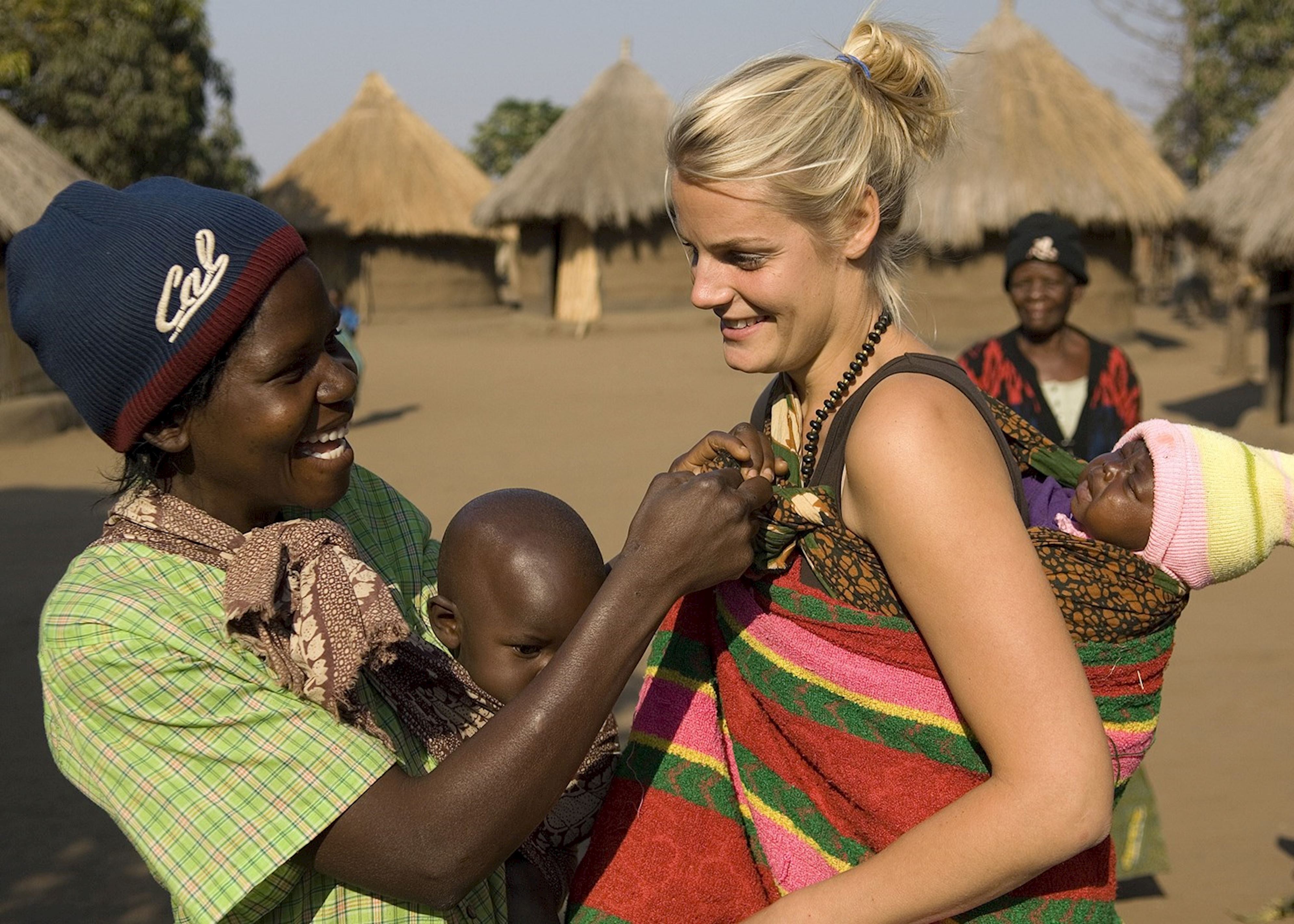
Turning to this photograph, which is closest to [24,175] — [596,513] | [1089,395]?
[596,513]

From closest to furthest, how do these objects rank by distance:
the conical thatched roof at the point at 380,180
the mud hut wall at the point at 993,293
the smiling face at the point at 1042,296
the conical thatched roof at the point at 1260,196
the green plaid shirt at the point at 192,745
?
1. the green plaid shirt at the point at 192,745
2. the smiling face at the point at 1042,296
3. the conical thatched roof at the point at 1260,196
4. the mud hut wall at the point at 993,293
5. the conical thatched roof at the point at 380,180

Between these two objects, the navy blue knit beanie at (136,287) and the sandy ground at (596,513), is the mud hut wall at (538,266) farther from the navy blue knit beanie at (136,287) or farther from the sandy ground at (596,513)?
the navy blue knit beanie at (136,287)

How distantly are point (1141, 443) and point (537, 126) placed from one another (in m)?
45.0

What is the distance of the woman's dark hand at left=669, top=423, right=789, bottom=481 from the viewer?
5.82 ft

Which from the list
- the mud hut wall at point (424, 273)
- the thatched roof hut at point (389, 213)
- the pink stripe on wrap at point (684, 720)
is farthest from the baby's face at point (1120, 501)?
the mud hut wall at point (424, 273)

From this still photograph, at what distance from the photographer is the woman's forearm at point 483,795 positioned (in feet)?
4.64

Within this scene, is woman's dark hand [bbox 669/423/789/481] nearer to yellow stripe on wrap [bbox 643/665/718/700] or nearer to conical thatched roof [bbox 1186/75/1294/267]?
yellow stripe on wrap [bbox 643/665/718/700]

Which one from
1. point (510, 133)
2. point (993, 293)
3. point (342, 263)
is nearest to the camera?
point (993, 293)

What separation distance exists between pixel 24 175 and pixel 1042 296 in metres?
11.0

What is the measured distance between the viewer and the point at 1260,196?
11688 millimetres

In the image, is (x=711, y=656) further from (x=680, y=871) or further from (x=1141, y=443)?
(x=1141, y=443)

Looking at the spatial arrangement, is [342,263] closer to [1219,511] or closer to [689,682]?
[689,682]

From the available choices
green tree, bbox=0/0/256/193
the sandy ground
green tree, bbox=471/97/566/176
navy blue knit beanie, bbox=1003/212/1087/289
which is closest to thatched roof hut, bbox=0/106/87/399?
the sandy ground

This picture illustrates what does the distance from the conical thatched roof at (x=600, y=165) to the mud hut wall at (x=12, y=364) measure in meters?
11.1
